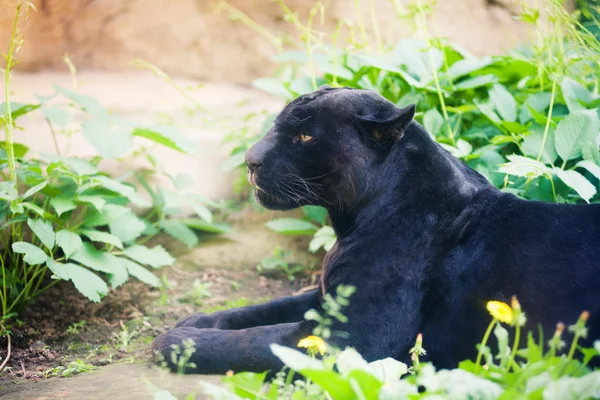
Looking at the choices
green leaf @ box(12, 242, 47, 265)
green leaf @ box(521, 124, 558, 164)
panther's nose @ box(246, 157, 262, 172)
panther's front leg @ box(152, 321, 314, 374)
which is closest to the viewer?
panther's front leg @ box(152, 321, 314, 374)

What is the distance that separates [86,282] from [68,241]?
0.26m

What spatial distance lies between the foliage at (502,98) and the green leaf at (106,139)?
1.10 metres

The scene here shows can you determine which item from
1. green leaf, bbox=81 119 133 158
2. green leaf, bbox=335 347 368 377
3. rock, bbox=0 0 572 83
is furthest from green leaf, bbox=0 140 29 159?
green leaf, bbox=335 347 368 377

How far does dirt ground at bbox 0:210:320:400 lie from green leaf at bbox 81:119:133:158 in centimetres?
92

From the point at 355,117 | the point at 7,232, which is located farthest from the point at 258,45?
the point at 355,117

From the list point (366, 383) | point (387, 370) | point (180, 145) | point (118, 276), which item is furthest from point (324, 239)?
point (366, 383)

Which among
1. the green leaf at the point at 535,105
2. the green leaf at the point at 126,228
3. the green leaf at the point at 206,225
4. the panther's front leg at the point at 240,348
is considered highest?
the green leaf at the point at 535,105

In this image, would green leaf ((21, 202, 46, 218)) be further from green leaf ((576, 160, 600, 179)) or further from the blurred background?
green leaf ((576, 160, 600, 179))

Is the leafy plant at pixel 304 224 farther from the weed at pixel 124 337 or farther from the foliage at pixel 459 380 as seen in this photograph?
the foliage at pixel 459 380

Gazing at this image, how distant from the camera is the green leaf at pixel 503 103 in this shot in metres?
4.05

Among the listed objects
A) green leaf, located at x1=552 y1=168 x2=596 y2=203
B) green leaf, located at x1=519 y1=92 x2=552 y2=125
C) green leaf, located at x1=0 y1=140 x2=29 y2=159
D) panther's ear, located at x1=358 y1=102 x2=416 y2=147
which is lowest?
green leaf, located at x1=552 y1=168 x2=596 y2=203

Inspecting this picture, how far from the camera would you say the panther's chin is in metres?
3.13

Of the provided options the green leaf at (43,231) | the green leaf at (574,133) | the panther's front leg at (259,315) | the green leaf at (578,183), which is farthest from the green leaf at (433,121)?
the green leaf at (43,231)

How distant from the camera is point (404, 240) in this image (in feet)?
9.23
